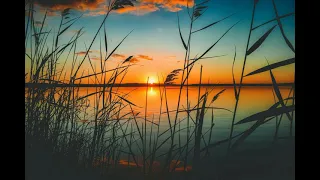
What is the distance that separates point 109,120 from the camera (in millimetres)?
2350

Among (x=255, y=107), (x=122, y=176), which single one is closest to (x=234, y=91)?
(x=255, y=107)

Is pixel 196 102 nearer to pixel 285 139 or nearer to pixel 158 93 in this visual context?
pixel 158 93

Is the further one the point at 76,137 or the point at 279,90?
the point at 76,137

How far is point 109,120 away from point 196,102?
629 millimetres

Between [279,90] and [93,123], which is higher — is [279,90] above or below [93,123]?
above

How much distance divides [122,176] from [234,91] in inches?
37.0
